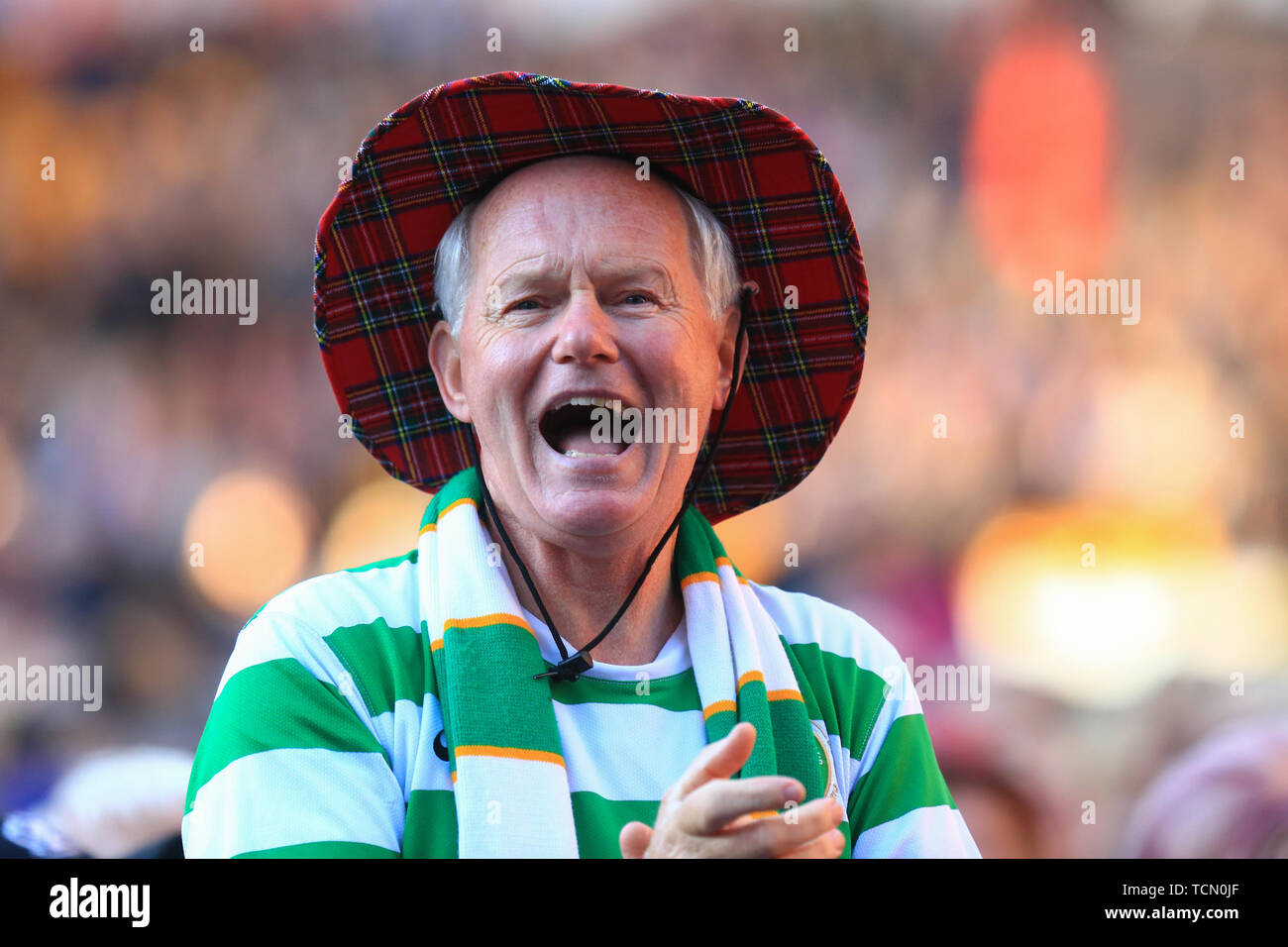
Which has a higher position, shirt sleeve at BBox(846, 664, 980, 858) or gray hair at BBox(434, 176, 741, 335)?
gray hair at BBox(434, 176, 741, 335)

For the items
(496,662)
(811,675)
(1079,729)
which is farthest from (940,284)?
(496,662)

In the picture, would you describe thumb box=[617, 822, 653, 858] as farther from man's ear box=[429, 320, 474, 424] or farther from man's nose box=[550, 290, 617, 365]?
man's ear box=[429, 320, 474, 424]

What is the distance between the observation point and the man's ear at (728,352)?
2326 mm

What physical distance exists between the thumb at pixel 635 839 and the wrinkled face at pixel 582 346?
23.3 inches

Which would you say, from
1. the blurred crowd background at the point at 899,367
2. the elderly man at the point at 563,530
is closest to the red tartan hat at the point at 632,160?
the elderly man at the point at 563,530

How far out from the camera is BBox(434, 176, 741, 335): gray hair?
2.20 m

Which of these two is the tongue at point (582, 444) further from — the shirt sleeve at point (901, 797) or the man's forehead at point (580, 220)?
the shirt sleeve at point (901, 797)

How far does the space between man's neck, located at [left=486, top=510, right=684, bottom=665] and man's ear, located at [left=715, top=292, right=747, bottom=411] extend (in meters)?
0.38

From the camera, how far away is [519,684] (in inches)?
71.1

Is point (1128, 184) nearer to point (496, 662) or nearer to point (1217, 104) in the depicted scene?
point (1217, 104)

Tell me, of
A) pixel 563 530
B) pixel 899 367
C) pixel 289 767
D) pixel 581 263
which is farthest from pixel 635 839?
pixel 899 367

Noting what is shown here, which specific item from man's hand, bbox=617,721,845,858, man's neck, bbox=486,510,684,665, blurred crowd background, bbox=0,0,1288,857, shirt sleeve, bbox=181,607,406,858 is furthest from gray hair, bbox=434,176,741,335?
blurred crowd background, bbox=0,0,1288,857

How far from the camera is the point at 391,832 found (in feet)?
5.52

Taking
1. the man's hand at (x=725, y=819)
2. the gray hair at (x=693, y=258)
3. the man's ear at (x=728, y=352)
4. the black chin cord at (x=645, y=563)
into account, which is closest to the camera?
the man's hand at (x=725, y=819)
